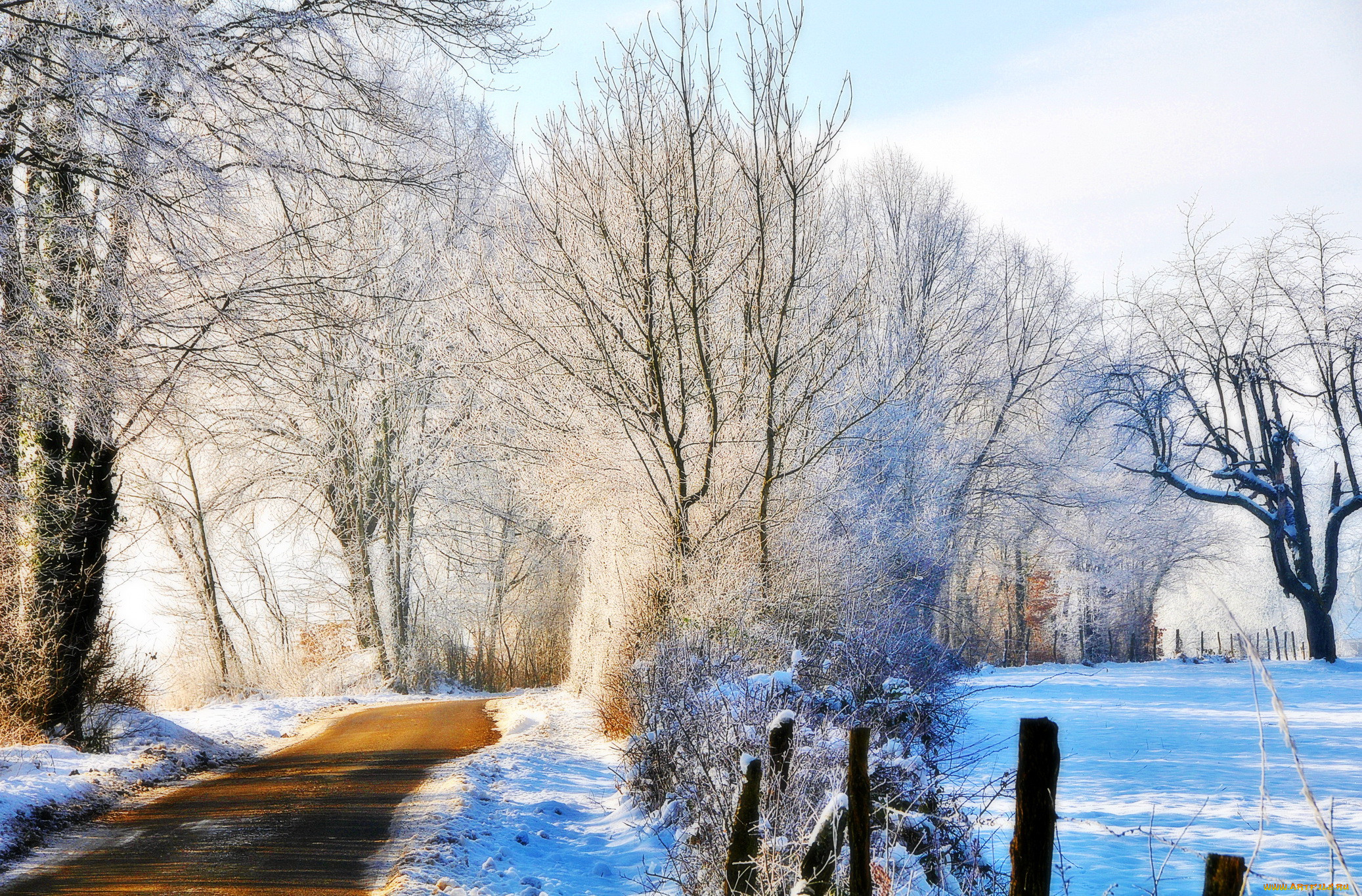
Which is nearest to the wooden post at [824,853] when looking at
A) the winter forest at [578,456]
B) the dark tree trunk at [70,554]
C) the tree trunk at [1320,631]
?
the winter forest at [578,456]

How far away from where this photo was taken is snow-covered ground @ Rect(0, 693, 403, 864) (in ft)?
21.2

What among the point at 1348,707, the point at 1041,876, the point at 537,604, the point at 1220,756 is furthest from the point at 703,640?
the point at 537,604

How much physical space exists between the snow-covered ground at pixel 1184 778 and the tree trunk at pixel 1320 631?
146 inches

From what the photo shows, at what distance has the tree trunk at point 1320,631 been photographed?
76.2 feet

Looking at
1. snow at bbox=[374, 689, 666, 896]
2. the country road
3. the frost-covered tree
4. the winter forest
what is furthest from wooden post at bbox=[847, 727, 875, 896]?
the frost-covered tree

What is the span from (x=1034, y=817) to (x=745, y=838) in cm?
207

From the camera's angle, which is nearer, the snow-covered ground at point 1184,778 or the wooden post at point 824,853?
the wooden post at point 824,853

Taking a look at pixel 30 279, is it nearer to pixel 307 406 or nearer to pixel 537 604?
pixel 307 406

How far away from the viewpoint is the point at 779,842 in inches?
189

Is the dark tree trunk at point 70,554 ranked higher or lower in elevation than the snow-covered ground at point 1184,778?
higher

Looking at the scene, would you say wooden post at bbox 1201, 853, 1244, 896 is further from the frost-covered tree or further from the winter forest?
the frost-covered tree

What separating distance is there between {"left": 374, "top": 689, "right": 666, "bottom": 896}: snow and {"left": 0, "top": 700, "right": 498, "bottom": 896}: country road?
26 centimetres

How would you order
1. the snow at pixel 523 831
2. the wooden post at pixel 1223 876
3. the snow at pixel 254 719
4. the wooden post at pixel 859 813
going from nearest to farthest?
1. the wooden post at pixel 1223 876
2. the wooden post at pixel 859 813
3. the snow at pixel 523 831
4. the snow at pixel 254 719

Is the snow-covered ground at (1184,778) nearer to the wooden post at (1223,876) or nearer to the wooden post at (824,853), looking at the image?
the wooden post at (1223,876)
